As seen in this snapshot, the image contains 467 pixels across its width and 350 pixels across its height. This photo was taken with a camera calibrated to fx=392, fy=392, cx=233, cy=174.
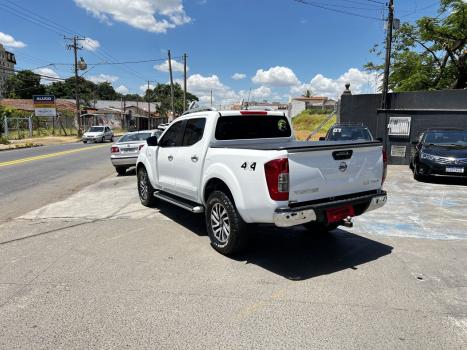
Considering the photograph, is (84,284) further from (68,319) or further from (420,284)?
(420,284)

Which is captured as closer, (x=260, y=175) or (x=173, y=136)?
(x=260, y=175)

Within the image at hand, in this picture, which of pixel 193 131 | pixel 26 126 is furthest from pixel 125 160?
pixel 26 126

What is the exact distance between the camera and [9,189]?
10953mm

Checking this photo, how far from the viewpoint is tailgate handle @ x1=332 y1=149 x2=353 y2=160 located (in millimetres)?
4637

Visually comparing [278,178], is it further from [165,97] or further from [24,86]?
[165,97]

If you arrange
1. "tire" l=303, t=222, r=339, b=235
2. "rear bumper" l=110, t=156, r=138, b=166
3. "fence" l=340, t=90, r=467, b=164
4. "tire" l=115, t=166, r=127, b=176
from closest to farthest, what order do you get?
"tire" l=303, t=222, r=339, b=235 < "rear bumper" l=110, t=156, r=138, b=166 < "tire" l=115, t=166, r=127, b=176 < "fence" l=340, t=90, r=467, b=164

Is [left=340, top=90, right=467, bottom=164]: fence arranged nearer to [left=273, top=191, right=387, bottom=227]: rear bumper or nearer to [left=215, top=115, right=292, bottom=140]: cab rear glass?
[left=215, top=115, right=292, bottom=140]: cab rear glass

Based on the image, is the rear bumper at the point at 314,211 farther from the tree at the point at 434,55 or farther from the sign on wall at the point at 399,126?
the tree at the point at 434,55

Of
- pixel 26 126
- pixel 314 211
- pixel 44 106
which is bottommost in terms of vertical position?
pixel 314 211

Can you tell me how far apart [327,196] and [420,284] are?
53.9 inches

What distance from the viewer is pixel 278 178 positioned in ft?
13.9

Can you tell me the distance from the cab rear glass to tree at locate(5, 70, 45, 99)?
98.1 meters

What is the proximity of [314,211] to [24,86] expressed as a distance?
10438cm

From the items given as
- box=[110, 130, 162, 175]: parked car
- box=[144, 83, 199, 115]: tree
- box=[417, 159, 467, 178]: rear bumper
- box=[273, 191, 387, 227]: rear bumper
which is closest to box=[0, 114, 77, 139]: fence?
box=[110, 130, 162, 175]: parked car
